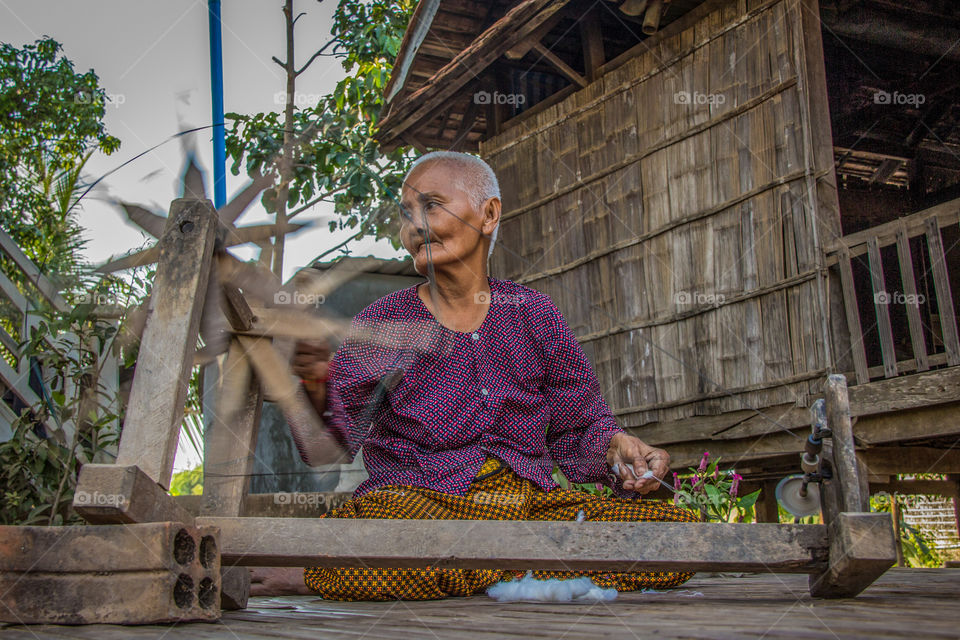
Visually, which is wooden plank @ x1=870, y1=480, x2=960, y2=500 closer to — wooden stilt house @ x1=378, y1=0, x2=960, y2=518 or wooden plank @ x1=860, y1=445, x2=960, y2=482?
wooden stilt house @ x1=378, y1=0, x2=960, y2=518

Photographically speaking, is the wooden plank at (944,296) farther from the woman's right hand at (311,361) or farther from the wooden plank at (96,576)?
the wooden plank at (96,576)

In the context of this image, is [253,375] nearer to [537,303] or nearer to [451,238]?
[451,238]

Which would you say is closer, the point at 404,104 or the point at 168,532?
the point at 168,532

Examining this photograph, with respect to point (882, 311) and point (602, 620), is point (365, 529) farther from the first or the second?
point (882, 311)

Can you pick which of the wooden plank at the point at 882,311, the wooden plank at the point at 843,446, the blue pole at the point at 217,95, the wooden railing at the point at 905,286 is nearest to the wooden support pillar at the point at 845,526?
the wooden plank at the point at 843,446

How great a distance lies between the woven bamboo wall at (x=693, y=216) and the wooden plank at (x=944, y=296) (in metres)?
0.61

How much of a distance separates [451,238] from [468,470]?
0.66m

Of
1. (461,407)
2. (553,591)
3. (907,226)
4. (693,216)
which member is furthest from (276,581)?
(693,216)

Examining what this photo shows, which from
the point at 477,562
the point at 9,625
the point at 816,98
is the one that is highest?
the point at 816,98

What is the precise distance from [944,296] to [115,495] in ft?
13.1

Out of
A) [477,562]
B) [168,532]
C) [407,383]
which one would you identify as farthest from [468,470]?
[168,532]

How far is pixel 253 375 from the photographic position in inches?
92.5

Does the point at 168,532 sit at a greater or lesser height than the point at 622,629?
greater

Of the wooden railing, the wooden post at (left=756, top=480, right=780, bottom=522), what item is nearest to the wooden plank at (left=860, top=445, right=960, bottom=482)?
the wooden railing
